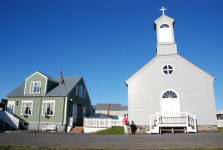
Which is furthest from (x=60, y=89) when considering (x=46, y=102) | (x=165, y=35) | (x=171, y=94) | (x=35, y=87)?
(x=165, y=35)

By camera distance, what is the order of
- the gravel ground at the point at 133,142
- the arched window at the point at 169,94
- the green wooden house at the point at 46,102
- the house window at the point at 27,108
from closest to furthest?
the gravel ground at the point at 133,142, the arched window at the point at 169,94, the green wooden house at the point at 46,102, the house window at the point at 27,108

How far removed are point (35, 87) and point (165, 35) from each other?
1834 cm

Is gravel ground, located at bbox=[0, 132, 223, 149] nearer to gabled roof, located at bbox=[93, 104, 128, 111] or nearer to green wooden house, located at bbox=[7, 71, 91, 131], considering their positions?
green wooden house, located at bbox=[7, 71, 91, 131]

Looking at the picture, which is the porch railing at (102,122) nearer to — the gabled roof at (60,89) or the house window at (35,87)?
the gabled roof at (60,89)

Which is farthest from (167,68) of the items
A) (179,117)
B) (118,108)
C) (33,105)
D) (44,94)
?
(118,108)

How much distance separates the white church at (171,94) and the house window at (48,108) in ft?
36.5

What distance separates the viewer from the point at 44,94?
23828mm

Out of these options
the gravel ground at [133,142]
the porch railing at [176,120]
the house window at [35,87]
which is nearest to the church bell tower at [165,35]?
the porch railing at [176,120]

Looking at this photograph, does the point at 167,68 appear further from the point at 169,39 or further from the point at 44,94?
the point at 44,94

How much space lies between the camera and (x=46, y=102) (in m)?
23.5

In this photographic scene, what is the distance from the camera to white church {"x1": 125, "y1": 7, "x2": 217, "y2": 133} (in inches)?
603

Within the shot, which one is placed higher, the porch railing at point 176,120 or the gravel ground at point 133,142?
the porch railing at point 176,120

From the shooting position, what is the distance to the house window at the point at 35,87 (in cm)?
2452

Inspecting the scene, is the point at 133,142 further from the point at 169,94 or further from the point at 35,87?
the point at 35,87
